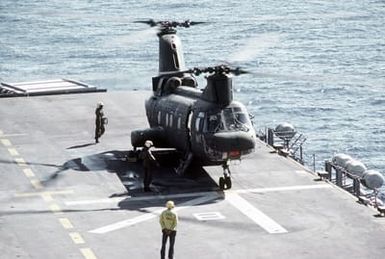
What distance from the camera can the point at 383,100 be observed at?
84.1 meters

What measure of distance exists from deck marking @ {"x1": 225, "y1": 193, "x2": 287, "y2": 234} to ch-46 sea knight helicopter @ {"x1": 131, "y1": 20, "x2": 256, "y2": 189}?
54.8 inches

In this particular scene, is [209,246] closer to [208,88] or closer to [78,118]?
[208,88]

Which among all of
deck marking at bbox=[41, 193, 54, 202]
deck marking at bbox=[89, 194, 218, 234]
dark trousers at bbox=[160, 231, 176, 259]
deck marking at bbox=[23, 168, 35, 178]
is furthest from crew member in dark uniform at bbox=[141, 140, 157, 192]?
dark trousers at bbox=[160, 231, 176, 259]

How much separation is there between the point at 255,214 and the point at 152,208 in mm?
3818

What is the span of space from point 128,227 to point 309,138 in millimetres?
39309

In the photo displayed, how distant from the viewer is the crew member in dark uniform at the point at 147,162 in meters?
37.5

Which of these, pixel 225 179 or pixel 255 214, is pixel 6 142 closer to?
pixel 225 179

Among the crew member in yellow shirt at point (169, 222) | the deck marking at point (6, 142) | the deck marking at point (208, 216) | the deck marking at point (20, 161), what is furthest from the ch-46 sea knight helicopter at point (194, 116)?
the crew member in yellow shirt at point (169, 222)

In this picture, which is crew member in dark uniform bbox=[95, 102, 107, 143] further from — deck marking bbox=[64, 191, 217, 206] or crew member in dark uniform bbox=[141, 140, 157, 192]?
deck marking bbox=[64, 191, 217, 206]

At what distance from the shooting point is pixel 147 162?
1484 inches

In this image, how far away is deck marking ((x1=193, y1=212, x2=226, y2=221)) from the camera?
3466cm

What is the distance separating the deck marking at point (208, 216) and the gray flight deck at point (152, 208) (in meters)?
0.04

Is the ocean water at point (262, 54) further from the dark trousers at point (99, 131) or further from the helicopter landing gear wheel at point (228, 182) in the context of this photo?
the helicopter landing gear wheel at point (228, 182)

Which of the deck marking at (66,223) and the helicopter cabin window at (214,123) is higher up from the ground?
the helicopter cabin window at (214,123)
